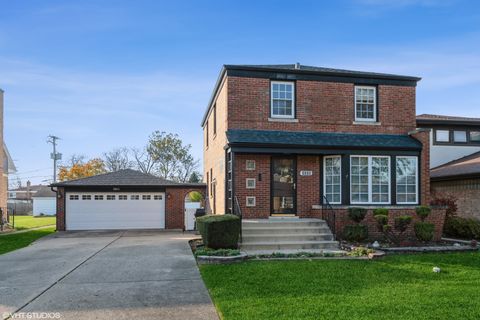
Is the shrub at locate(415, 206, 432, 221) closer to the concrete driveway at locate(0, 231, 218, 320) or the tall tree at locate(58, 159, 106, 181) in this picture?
the concrete driveway at locate(0, 231, 218, 320)

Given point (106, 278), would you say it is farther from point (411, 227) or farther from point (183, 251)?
point (411, 227)

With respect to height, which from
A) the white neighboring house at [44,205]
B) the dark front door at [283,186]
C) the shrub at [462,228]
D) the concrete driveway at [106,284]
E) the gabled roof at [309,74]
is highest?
the gabled roof at [309,74]

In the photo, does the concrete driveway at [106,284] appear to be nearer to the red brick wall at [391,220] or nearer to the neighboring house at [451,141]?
the red brick wall at [391,220]

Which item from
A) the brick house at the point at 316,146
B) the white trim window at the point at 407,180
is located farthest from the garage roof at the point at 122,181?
the white trim window at the point at 407,180

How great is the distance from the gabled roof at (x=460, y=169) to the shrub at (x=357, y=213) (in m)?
5.42

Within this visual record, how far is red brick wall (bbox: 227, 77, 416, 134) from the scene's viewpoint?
570 inches

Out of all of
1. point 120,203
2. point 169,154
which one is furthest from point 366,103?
point 169,154

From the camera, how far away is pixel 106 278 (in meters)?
8.38

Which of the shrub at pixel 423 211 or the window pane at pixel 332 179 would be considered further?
the window pane at pixel 332 179

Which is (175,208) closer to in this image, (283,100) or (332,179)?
(283,100)

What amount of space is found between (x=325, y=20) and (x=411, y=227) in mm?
7414

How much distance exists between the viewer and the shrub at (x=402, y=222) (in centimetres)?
1273

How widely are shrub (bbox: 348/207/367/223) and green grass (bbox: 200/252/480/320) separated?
9.06 ft

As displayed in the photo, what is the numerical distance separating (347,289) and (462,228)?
9591 millimetres
